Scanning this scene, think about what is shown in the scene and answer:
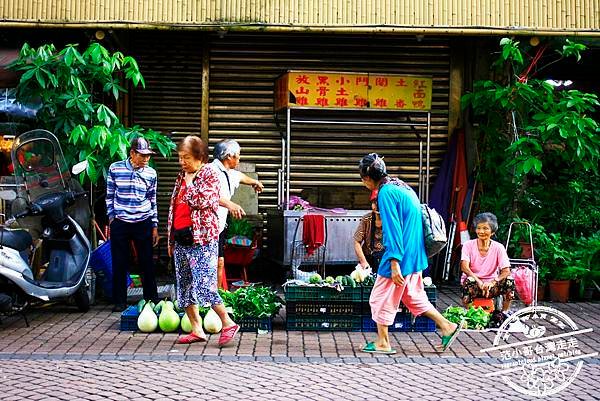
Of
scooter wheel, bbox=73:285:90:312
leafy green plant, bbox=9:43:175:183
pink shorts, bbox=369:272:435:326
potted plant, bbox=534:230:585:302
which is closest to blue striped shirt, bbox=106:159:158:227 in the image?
leafy green plant, bbox=9:43:175:183

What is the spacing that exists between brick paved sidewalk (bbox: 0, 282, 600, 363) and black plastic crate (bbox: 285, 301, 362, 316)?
199mm

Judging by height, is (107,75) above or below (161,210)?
above

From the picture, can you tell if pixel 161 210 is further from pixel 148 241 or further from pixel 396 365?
pixel 396 365

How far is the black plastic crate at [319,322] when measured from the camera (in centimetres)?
915

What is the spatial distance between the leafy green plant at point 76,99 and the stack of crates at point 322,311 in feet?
9.05

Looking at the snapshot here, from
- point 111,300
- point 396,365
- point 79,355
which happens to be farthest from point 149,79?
point 396,365

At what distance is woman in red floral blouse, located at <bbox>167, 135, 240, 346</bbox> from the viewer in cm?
804

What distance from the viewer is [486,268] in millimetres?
9594

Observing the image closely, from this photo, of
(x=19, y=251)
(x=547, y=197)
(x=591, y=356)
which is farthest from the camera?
(x=547, y=197)

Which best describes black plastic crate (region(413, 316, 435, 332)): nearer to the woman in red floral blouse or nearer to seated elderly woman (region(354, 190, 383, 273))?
seated elderly woman (region(354, 190, 383, 273))

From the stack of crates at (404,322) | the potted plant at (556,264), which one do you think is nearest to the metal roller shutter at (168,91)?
the potted plant at (556,264)

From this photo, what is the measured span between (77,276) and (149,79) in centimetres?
462

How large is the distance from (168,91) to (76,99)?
3.24m

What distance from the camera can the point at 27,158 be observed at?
987 cm
